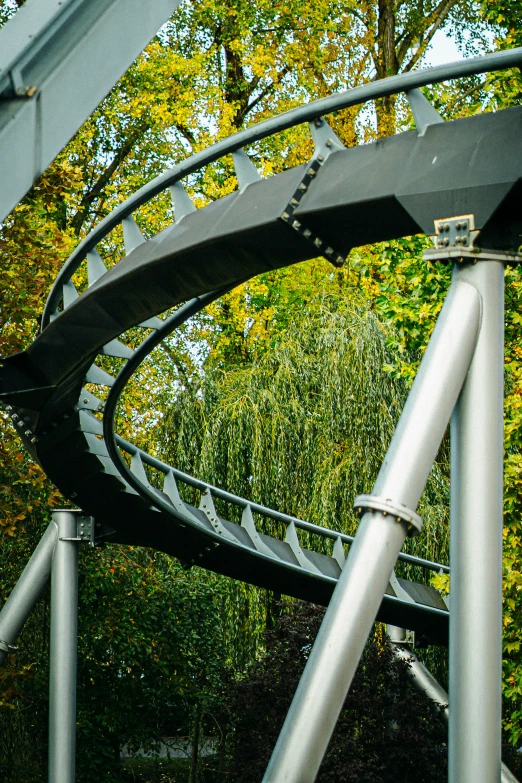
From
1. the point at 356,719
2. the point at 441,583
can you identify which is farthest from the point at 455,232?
the point at 356,719

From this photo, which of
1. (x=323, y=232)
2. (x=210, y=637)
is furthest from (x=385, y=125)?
(x=323, y=232)

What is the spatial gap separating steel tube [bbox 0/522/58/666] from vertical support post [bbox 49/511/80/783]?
4.9 inches

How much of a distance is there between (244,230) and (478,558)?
71.0 inches

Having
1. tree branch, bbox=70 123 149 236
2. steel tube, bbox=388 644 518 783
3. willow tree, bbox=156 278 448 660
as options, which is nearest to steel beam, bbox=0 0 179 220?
steel tube, bbox=388 644 518 783

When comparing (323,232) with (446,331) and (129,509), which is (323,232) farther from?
(129,509)

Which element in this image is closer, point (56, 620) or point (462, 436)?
point (462, 436)

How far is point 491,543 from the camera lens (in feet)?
11.8

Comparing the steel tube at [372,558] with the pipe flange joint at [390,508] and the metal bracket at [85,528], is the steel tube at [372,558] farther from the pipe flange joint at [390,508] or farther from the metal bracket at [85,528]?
the metal bracket at [85,528]

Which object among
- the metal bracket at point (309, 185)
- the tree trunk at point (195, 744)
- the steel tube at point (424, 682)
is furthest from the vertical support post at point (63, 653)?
the metal bracket at point (309, 185)

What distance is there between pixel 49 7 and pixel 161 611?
425 inches

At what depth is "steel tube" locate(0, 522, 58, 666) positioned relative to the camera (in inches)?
360

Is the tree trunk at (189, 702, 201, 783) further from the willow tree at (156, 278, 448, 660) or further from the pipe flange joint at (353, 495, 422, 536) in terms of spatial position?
the pipe flange joint at (353, 495, 422, 536)

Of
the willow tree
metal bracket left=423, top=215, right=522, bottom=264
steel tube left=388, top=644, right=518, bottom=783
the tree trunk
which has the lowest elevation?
the tree trunk

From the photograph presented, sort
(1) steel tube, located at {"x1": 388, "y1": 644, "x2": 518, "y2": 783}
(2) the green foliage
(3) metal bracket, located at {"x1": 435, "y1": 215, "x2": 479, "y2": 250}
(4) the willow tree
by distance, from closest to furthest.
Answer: (3) metal bracket, located at {"x1": 435, "y1": 215, "x2": 479, "y2": 250}
(2) the green foliage
(1) steel tube, located at {"x1": 388, "y1": 644, "x2": 518, "y2": 783}
(4) the willow tree
